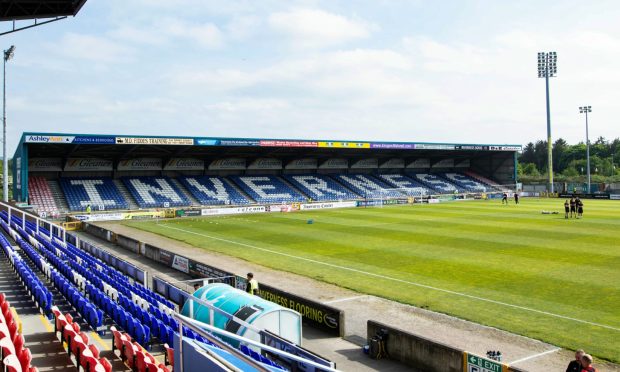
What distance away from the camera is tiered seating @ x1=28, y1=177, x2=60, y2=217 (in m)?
48.2

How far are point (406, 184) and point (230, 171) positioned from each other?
87.8ft

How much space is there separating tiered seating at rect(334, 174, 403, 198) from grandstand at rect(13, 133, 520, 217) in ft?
0.56

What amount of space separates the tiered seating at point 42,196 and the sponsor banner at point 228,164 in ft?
65.5

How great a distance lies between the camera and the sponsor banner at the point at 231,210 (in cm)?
5203

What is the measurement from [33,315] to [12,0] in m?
10.3

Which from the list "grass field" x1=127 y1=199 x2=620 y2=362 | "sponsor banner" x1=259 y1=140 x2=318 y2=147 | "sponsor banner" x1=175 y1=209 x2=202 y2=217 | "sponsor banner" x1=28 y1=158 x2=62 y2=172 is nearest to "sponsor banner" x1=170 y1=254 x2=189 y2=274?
"grass field" x1=127 y1=199 x2=620 y2=362

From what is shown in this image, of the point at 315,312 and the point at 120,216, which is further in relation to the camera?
the point at 120,216

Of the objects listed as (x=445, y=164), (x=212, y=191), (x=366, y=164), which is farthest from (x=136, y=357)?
(x=445, y=164)

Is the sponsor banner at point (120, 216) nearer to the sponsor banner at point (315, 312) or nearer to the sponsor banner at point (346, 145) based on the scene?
the sponsor banner at point (346, 145)

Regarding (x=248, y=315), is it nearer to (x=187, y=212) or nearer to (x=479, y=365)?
(x=479, y=365)

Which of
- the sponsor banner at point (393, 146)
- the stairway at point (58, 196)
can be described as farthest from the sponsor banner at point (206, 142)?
the sponsor banner at point (393, 146)

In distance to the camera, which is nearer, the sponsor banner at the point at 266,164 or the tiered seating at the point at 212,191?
the tiered seating at the point at 212,191

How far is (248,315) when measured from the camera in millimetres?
11625

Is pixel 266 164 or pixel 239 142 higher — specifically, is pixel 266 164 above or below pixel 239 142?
below
